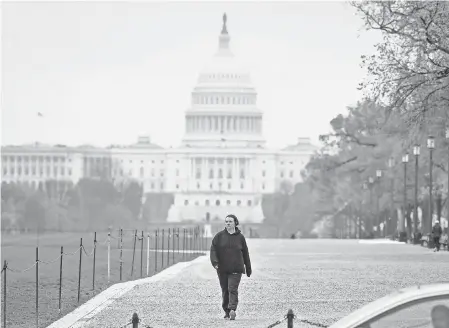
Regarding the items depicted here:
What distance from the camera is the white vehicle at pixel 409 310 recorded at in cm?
1182

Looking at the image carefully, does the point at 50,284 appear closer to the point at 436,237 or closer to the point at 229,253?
the point at 229,253

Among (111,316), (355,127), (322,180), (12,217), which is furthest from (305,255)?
(12,217)

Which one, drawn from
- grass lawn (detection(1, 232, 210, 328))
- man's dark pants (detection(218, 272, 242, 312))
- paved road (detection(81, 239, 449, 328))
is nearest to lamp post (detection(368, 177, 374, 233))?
grass lawn (detection(1, 232, 210, 328))

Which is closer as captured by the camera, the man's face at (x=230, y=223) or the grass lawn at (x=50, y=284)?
the man's face at (x=230, y=223)

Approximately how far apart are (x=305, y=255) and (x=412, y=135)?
10.5 metres

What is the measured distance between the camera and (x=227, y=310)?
23.1 metres

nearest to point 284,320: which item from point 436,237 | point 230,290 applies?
point 230,290

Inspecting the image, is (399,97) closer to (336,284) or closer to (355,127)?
(336,284)

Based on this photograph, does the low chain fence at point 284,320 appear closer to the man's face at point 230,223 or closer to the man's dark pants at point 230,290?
the man's dark pants at point 230,290

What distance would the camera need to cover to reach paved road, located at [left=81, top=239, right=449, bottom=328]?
23000 mm

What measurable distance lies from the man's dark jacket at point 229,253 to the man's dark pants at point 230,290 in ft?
0.34

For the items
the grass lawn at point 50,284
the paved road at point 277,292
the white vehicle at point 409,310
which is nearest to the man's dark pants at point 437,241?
the paved road at point 277,292

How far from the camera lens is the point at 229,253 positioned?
23.6 metres

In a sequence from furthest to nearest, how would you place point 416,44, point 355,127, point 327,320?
1. point 355,127
2. point 416,44
3. point 327,320
